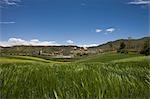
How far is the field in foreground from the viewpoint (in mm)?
2281

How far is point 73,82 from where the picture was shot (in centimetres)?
234

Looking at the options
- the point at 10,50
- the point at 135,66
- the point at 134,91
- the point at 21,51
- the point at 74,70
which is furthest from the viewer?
the point at 21,51

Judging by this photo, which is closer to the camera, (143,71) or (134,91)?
(134,91)

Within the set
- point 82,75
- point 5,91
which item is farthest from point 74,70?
point 5,91

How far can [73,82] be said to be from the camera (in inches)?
92.1

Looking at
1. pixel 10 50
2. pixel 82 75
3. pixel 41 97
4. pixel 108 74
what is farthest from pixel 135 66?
pixel 10 50

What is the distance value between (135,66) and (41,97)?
44.0 inches

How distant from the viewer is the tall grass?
2281 millimetres

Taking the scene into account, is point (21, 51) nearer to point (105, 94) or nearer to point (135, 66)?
point (135, 66)

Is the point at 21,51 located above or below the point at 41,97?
above

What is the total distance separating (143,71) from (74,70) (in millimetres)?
660

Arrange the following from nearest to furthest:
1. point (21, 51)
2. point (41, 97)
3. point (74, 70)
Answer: point (41, 97)
point (74, 70)
point (21, 51)

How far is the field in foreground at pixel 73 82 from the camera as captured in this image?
7.48 ft

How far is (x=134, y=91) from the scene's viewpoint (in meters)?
2.41
